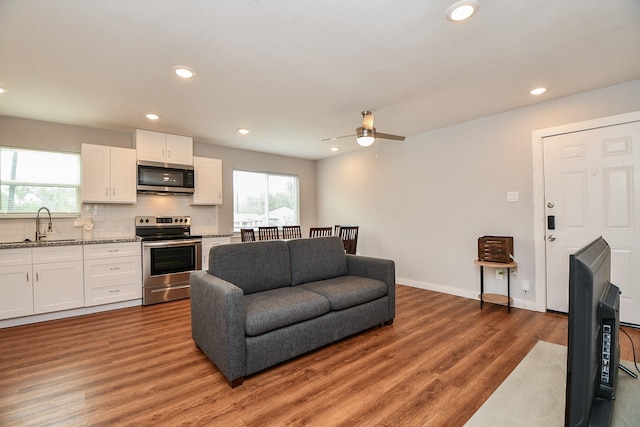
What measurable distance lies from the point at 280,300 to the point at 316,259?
87 cm

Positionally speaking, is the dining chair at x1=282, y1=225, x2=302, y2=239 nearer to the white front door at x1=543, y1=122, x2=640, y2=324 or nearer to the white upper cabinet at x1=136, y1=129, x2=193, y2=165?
the white upper cabinet at x1=136, y1=129, x2=193, y2=165

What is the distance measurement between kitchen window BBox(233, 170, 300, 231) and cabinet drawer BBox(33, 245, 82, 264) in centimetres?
243

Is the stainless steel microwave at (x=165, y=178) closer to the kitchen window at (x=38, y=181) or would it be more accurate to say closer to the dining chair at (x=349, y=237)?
the kitchen window at (x=38, y=181)

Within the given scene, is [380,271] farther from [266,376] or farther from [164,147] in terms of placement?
[164,147]

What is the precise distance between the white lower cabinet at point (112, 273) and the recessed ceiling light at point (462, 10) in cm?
434

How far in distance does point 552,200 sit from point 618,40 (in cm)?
173

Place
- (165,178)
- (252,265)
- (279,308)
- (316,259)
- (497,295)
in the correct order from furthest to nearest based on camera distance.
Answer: (165,178)
(497,295)
(316,259)
(252,265)
(279,308)

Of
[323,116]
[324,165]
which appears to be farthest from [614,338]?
[324,165]

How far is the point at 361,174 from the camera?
19.0 feet

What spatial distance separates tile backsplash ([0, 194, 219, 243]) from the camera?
3.80 meters

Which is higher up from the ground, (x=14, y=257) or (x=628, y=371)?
(x=14, y=257)

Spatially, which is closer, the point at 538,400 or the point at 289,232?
the point at 538,400

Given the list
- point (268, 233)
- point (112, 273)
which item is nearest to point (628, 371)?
point (268, 233)

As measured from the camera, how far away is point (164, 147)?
4512 mm
